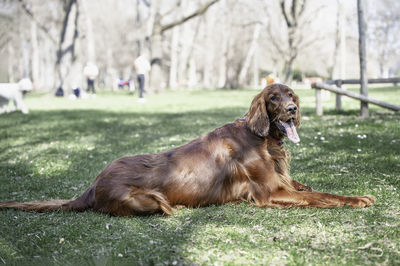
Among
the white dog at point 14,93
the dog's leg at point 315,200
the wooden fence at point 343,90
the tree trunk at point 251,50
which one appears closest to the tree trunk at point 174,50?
the tree trunk at point 251,50

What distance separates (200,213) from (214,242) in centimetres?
70

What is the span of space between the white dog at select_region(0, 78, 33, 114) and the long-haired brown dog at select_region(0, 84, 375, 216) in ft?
35.5

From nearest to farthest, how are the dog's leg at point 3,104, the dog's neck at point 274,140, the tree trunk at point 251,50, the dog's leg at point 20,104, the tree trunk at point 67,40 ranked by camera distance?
the dog's neck at point 274,140
the dog's leg at point 20,104
the dog's leg at point 3,104
the tree trunk at point 67,40
the tree trunk at point 251,50

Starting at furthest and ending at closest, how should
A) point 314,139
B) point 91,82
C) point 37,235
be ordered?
point 91,82 → point 314,139 → point 37,235

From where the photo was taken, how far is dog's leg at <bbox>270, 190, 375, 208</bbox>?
3748 mm

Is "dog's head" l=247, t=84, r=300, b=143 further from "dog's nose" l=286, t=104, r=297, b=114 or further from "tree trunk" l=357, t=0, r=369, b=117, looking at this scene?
"tree trunk" l=357, t=0, r=369, b=117

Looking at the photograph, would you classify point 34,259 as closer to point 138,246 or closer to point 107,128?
point 138,246

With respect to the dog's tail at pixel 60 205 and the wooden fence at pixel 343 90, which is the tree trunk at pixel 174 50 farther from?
the dog's tail at pixel 60 205

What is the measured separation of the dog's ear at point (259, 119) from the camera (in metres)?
3.94

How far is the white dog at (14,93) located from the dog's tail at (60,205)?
10.5 meters

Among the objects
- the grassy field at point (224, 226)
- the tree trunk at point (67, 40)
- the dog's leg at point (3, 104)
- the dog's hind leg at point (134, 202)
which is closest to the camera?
the grassy field at point (224, 226)

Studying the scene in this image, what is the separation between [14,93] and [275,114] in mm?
12217

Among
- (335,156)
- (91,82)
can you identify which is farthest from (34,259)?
(91,82)

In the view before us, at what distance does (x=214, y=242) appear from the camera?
308cm
